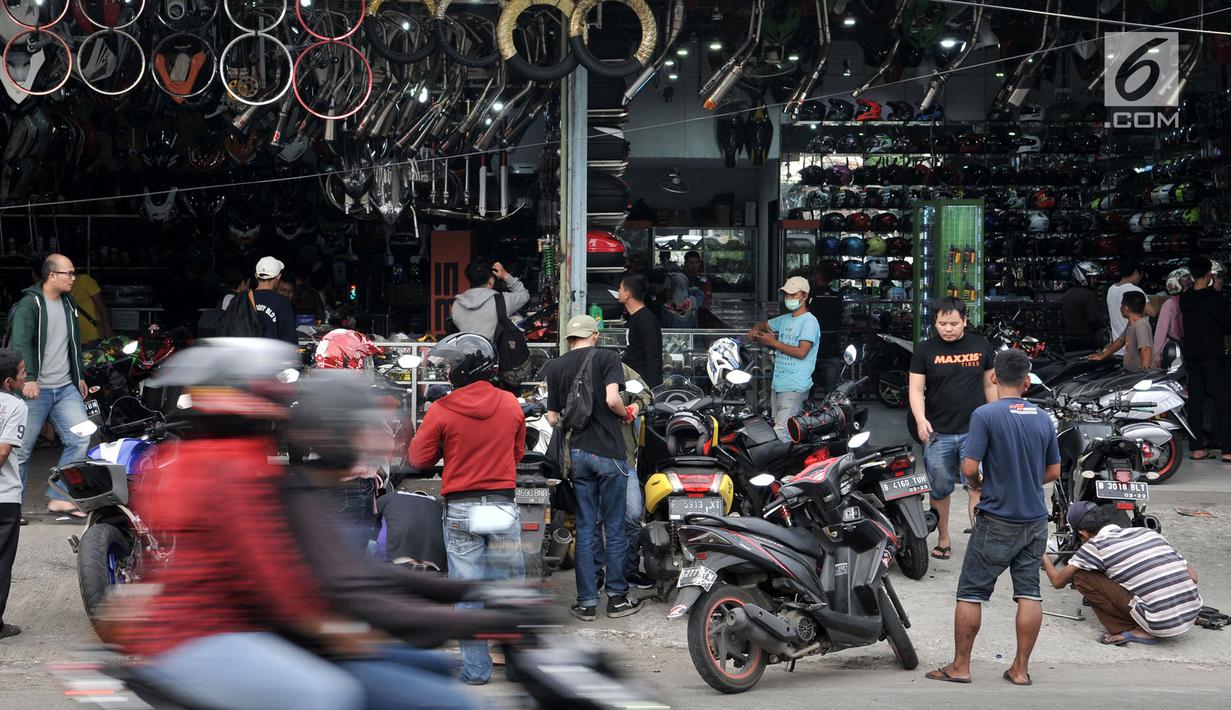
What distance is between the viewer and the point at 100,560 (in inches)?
285

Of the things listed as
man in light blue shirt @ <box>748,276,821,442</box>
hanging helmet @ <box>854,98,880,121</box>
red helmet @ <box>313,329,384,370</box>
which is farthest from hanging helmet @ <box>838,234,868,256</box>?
red helmet @ <box>313,329,384,370</box>

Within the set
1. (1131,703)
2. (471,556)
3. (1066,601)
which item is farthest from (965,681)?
(471,556)

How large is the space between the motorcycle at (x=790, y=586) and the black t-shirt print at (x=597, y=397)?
117cm

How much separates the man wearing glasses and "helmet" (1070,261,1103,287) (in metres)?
13.5

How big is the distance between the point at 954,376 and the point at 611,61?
4.42m

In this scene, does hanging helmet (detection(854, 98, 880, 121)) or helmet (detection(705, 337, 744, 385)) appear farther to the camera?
hanging helmet (detection(854, 98, 880, 121))

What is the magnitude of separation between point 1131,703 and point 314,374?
4.73m

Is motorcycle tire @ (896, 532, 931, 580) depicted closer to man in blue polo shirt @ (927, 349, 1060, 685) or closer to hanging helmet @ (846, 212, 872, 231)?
man in blue polo shirt @ (927, 349, 1060, 685)

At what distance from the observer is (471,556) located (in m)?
6.80

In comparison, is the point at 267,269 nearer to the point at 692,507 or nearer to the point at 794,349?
the point at 794,349

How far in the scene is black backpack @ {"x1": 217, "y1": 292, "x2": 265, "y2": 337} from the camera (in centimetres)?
1111

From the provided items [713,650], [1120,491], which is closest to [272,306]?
[713,650]

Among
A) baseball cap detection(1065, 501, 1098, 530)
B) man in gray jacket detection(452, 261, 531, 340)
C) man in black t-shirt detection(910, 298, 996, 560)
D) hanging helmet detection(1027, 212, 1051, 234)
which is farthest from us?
hanging helmet detection(1027, 212, 1051, 234)

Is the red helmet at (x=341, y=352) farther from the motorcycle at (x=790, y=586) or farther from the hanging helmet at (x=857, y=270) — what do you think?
the hanging helmet at (x=857, y=270)
